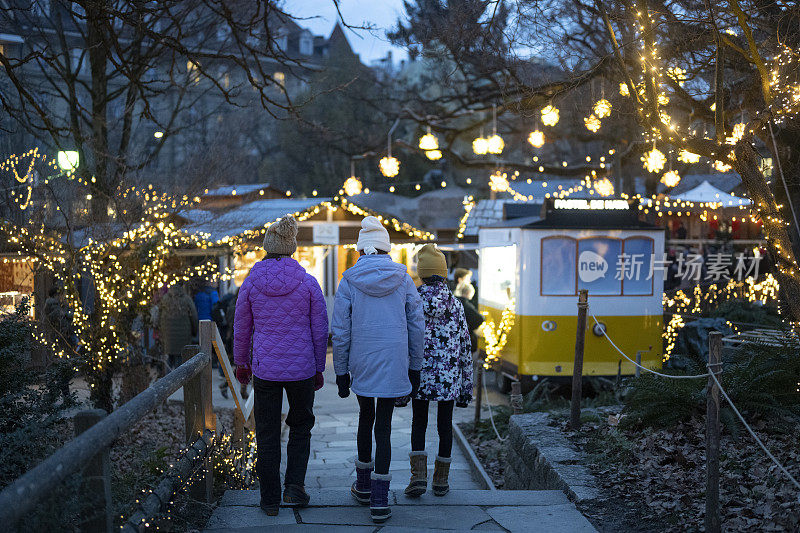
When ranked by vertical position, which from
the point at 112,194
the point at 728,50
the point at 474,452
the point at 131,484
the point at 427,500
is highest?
the point at 728,50

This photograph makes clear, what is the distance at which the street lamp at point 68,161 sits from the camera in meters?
12.5

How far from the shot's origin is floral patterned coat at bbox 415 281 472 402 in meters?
5.84

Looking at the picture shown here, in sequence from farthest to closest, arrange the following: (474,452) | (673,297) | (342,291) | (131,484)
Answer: (673,297) → (474,452) → (342,291) → (131,484)

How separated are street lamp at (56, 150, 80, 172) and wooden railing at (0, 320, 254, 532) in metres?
6.83

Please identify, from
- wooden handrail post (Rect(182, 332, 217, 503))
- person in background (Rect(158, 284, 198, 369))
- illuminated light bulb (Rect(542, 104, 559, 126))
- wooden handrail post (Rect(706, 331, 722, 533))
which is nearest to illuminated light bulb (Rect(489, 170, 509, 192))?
illuminated light bulb (Rect(542, 104, 559, 126))

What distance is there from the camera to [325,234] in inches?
805

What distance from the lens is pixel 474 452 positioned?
32.8ft

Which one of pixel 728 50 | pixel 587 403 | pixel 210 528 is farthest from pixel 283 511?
pixel 728 50

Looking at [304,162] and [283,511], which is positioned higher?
[304,162]

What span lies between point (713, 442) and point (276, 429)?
257 centimetres

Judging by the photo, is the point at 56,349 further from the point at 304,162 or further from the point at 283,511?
the point at 304,162

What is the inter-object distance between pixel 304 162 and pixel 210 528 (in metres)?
42.7

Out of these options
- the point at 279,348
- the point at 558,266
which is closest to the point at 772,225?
A: the point at 279,348

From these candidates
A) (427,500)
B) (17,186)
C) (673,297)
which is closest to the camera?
(427,500)
